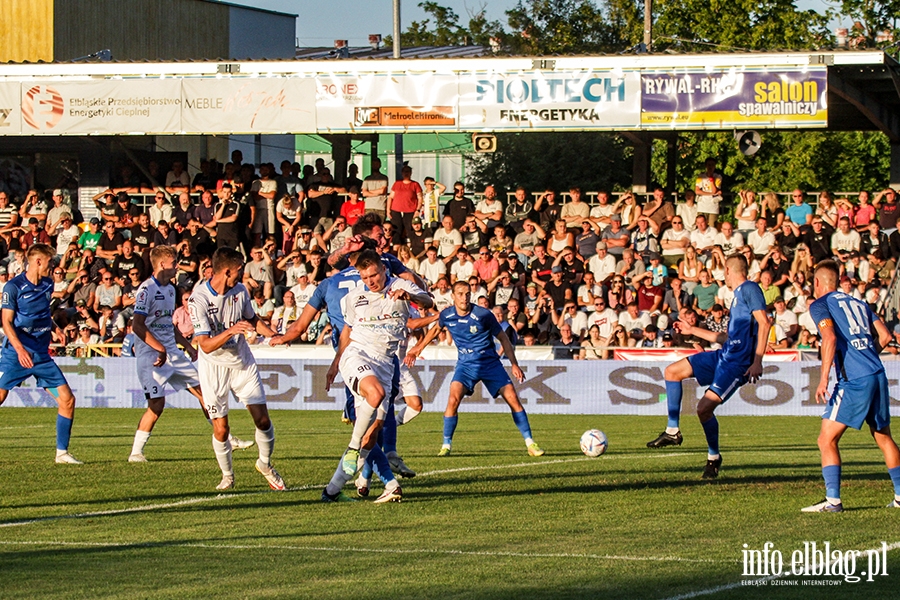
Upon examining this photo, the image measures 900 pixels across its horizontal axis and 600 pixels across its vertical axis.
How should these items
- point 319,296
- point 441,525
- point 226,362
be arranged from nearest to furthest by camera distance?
point 441,525, point 226,362, point 319,296

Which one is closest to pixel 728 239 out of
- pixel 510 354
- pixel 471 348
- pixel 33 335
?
pixel 471 348

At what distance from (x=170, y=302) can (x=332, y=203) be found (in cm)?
1590

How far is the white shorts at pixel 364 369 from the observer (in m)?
10.5

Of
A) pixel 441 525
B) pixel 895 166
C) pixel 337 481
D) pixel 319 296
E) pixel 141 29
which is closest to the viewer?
pixel 441 525

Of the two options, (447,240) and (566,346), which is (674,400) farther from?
(447,240)

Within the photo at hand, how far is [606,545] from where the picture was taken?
28.1 feet

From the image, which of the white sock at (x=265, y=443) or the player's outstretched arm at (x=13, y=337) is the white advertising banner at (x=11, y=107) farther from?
the white sock at (x=265, y=443)

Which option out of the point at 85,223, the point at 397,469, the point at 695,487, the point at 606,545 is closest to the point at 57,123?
the point at 85,223

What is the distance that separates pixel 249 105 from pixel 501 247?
24.2ft

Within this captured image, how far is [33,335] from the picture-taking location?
1410cm

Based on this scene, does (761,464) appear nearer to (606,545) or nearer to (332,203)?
(606,545)

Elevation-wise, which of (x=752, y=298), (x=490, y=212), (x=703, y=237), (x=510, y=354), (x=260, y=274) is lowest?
(x=510, y=354)

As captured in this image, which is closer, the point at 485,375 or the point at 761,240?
the point at 485,375

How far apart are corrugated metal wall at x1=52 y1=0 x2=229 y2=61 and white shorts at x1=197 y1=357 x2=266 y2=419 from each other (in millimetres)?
35534
